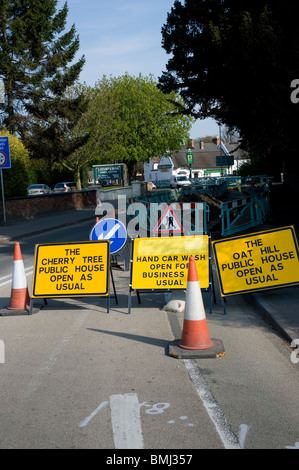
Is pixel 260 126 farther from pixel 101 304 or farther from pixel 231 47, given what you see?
pixel 101 304

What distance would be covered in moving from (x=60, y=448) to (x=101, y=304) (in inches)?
206

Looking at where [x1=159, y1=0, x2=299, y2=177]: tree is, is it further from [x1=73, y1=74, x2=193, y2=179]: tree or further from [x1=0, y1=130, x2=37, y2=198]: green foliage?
[x1=73, y1=74, x2=193, y2=179]: tree

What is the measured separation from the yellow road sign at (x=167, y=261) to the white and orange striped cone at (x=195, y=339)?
1715 millimetres

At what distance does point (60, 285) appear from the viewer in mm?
8352

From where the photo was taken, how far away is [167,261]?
26.8 ft

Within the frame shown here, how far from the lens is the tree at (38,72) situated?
33.6 m

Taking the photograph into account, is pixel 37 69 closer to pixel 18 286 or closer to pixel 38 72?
pixel 38 72

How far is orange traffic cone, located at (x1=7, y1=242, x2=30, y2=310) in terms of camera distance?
8.29 m

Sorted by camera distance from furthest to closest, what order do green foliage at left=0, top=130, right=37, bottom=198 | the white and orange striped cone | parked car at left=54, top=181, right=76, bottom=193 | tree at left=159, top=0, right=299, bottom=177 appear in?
parked car at left=54, top=181, right=76, bottom=193, green foliage at left=0, top=130, right=37, bottom=198, tree at left=159, top=0, right=299, bottom=177, the white and orange striped cone

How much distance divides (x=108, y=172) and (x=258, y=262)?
37722mm

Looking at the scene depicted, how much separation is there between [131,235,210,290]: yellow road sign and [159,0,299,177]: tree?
230 inches

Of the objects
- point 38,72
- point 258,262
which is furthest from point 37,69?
point 258,262

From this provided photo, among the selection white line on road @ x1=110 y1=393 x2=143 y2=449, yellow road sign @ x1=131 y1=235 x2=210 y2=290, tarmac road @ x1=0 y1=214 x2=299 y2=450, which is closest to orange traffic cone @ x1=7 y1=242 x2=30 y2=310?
tarmac road @ x1=0 y1=214 x2=299 y2=450
